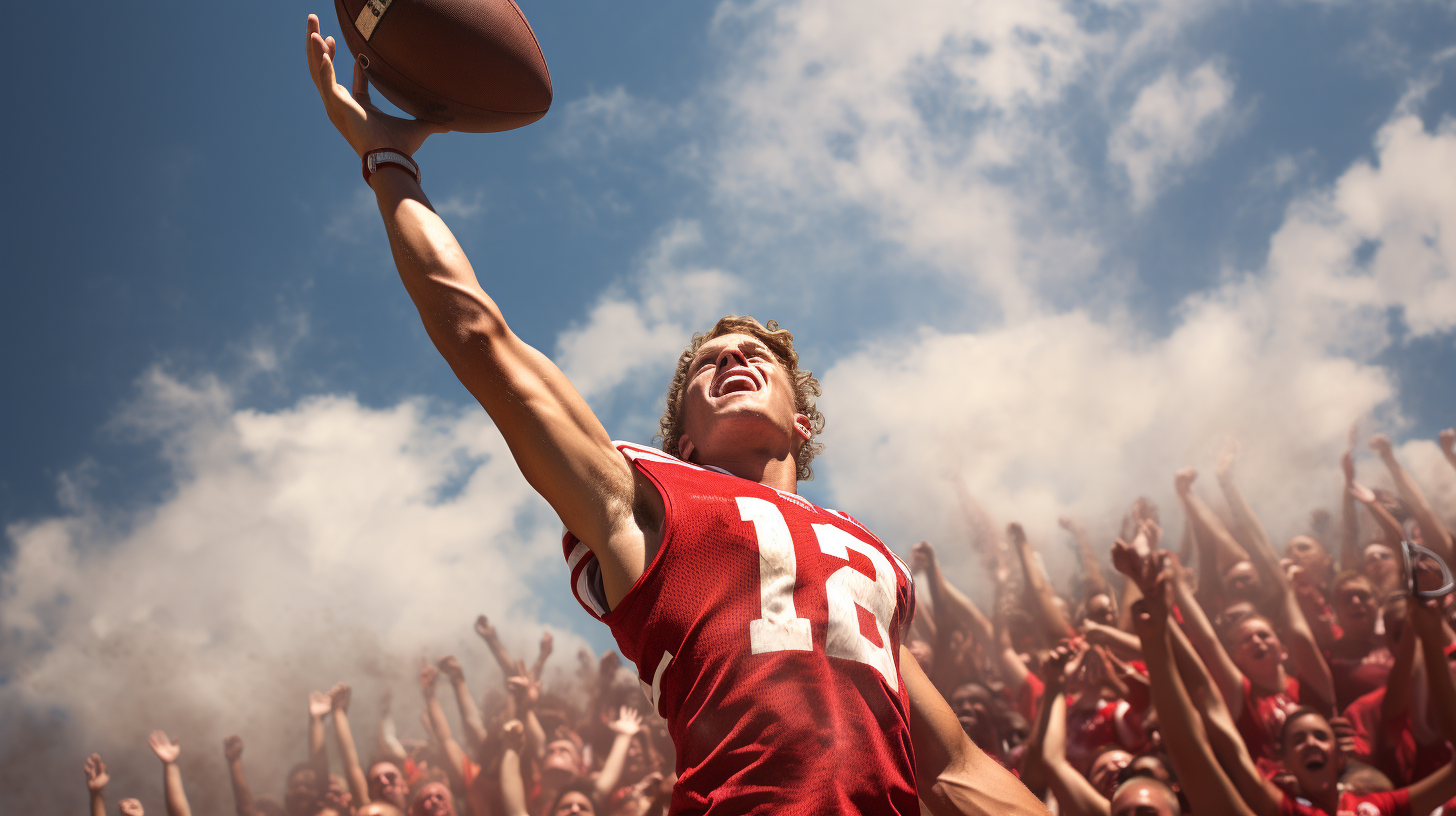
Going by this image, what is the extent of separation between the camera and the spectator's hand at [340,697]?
24.0ft

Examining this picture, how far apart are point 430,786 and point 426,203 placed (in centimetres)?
597

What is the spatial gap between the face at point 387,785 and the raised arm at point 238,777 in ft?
5.85

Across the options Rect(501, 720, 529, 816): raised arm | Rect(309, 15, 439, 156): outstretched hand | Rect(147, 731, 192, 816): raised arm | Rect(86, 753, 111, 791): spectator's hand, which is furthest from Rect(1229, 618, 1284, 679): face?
Rect(86, 753, 111, 791): spectator's hand

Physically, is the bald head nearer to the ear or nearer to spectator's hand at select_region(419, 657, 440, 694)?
the ear

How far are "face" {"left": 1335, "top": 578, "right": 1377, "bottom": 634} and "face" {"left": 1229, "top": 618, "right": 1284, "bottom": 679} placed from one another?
1.40 ft

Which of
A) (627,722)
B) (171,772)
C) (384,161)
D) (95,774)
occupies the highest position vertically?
(95,774)

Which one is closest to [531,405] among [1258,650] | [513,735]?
[1258,650]

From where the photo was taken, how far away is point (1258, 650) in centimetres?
468

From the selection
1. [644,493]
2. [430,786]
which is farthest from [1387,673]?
[430,786]

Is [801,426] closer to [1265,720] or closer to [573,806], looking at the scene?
[1265,720]

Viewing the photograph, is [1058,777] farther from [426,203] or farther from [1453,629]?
[426,203]

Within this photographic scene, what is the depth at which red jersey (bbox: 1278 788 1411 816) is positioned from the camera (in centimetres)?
365

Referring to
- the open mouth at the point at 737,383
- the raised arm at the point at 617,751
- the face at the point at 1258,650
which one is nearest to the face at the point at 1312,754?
the face at the point at 1258,650

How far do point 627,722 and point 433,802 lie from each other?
1.53 m
